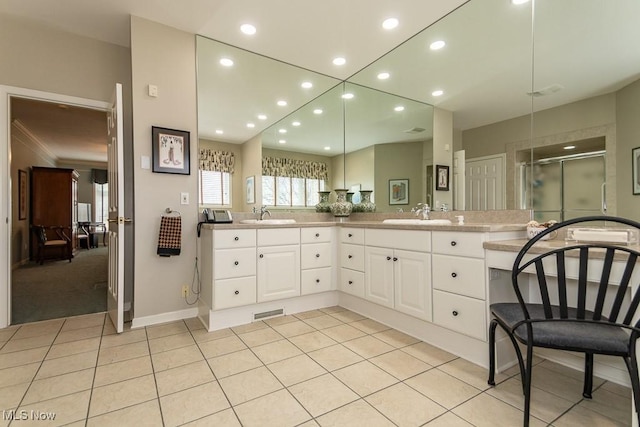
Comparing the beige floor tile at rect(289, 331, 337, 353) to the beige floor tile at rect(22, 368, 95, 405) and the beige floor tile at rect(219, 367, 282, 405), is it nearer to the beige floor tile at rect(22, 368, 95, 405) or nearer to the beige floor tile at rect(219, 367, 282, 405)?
the beige floor tile at rect(219, 367, 282, 405)

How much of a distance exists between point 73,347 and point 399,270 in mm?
2526

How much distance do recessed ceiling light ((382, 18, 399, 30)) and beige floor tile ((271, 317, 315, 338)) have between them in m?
2.78

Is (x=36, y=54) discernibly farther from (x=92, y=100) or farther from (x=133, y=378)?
(x=133, y=378)

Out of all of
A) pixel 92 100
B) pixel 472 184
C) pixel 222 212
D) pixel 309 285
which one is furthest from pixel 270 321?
pixel 92 100

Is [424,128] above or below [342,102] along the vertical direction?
below

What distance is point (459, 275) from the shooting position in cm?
197

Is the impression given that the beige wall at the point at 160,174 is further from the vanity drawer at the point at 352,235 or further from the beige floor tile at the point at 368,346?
the beige floor tile at the point at 368,346

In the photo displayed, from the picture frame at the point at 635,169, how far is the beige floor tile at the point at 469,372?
4.27 ft

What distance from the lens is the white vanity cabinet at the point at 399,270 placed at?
2.22m

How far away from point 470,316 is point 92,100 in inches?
146

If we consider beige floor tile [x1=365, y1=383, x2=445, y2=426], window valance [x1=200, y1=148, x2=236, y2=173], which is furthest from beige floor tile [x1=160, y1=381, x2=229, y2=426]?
window valance [x1=200, y1=148, x2=236, y2=173]

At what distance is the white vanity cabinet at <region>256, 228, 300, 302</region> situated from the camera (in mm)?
2729

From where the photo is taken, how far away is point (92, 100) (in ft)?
9.46

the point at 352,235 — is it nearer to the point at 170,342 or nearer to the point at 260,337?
the point at 260,337
